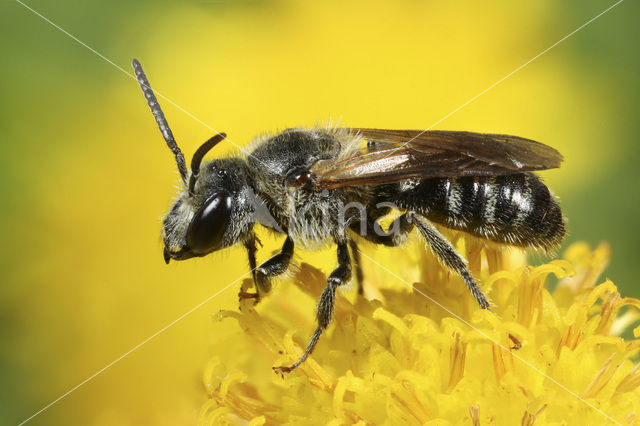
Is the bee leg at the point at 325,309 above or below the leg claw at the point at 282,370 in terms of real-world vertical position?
above

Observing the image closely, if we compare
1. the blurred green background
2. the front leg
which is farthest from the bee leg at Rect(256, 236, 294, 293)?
the blurred green background

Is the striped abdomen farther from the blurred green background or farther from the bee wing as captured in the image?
the blurred green background

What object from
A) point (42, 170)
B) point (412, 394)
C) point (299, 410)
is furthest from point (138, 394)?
point (412, 394)

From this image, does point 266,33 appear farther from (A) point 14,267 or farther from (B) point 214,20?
(A) point 14,267

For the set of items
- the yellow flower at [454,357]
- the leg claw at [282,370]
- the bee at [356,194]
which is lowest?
the leg claw at [282,370]

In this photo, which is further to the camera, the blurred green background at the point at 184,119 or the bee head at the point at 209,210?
the blurred green background at the point at 184,119

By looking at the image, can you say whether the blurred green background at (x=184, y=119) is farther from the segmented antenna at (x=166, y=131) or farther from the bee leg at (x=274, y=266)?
the segmented antenna at (x=166, y=131)

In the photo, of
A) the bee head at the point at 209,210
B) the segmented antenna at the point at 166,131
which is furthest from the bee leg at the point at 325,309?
the segmented antenna at the point at 166,131

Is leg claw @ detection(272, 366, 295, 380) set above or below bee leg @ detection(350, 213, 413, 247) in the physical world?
below
